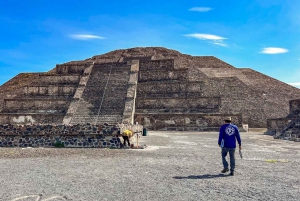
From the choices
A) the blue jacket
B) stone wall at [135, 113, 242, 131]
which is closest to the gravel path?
the blue jacket

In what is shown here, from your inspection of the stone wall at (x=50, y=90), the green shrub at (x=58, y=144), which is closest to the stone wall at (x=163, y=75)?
the stone wall at (x=50, y=90)

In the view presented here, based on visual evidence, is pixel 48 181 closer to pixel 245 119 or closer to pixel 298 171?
pixel 298 171

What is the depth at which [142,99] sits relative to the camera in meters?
24.5

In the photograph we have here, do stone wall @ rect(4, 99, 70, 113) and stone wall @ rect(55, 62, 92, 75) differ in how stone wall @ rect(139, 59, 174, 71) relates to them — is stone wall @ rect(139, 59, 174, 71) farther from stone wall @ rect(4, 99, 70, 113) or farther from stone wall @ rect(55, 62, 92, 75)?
stone wall @ rect(4, 99, 70, 113)

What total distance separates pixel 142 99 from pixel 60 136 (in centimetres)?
1359

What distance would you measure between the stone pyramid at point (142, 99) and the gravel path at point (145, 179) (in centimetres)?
1328

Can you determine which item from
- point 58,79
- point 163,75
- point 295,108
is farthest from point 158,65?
point 295,108

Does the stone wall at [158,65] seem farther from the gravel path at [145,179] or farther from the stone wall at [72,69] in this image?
the gravel path at [145,179]

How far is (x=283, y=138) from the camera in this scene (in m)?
15.3

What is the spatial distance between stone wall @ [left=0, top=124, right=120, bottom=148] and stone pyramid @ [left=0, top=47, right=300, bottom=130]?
9009 mm

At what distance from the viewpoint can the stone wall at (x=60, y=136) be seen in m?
10.9

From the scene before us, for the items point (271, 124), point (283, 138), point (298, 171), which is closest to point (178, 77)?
point (271, 124)

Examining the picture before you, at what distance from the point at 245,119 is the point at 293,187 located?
21.7m

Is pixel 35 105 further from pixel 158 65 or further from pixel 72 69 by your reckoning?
pixel 158 65
